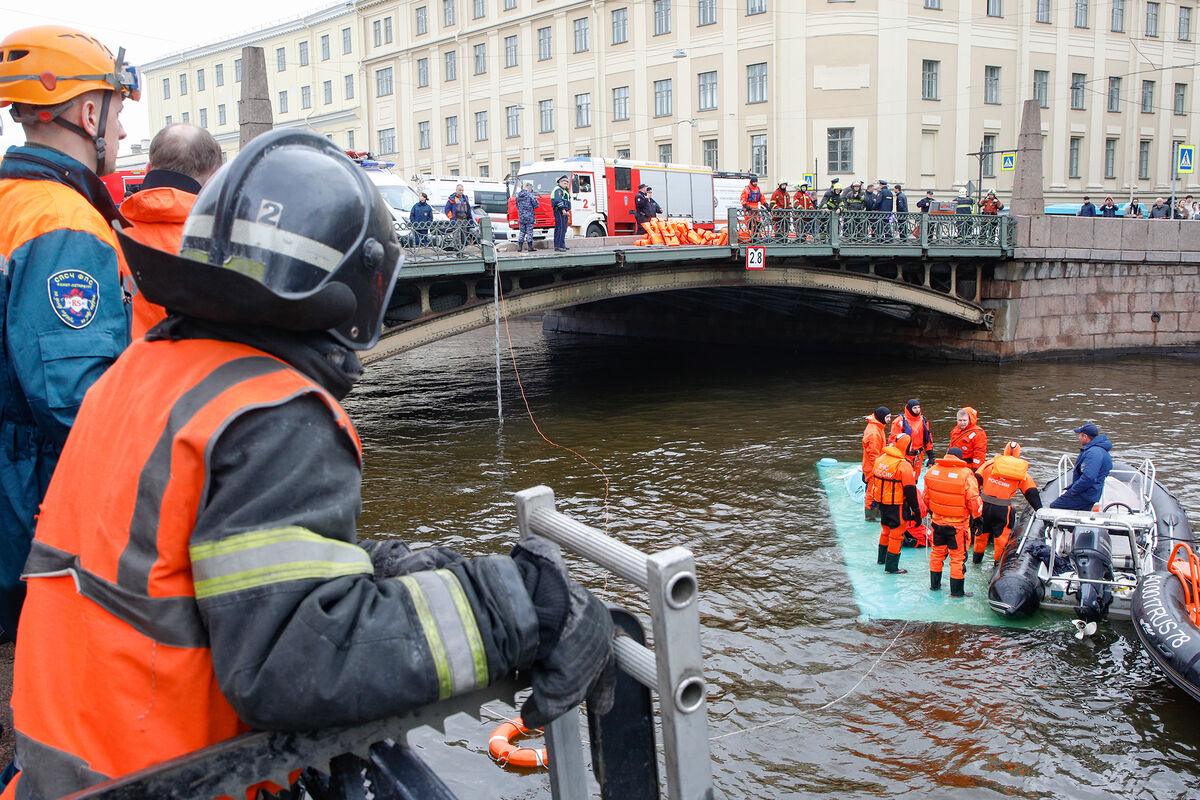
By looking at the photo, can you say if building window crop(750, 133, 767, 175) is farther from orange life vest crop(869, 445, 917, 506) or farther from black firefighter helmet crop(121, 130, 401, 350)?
black firefighter helmet crop(121, 130, 401, 350)

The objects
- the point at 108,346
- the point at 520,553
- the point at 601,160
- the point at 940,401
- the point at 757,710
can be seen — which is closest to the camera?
the point at 520,553

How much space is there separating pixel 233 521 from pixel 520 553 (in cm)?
45

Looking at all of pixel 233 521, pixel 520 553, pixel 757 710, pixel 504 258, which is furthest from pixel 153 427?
pixel 504 258

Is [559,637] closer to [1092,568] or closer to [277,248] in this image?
[277,248]

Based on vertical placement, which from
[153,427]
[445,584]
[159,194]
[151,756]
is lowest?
[151,756]

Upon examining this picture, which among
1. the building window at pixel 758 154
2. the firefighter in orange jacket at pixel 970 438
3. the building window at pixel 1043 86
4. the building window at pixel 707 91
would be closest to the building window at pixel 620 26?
the building window at pixel 707 91

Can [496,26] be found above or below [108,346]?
above

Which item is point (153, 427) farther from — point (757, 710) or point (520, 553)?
point (757, 710)

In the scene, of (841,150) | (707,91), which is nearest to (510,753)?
(841,150)

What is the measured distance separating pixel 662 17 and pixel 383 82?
67.8 ft

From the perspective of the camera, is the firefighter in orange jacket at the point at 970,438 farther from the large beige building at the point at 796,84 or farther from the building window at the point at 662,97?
the building window at the point at 662,97

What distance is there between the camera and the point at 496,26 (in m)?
50.0

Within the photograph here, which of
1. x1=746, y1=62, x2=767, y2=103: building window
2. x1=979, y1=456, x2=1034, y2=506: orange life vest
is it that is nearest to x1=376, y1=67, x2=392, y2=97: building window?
x1=746, y1=62, x2=767, y2=103: building window

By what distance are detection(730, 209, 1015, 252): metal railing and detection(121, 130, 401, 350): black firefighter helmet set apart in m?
19.9
